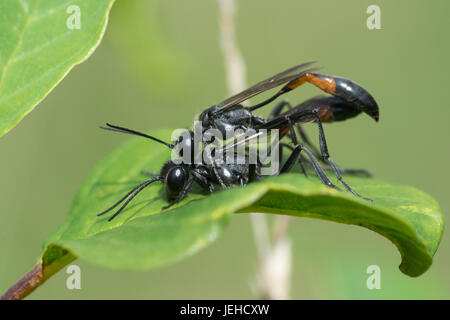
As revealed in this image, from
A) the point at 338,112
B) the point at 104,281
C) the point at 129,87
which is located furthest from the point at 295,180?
the point at 129,87

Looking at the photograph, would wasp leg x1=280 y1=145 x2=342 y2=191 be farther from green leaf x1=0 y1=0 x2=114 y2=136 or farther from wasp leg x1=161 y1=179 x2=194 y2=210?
green leaf x1=0 y1=0 x2=114 y2=136

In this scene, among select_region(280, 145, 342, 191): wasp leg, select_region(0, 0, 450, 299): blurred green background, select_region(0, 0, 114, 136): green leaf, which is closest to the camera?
select_region(0, 0, 114, 136): green leaf

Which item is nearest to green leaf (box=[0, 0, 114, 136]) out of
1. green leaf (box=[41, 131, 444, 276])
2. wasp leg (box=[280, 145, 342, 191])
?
green leaf (box=[41, 131, 444, 276])

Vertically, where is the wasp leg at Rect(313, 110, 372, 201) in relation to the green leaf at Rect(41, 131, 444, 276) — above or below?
above

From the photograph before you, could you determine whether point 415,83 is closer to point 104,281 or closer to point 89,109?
point 89,109

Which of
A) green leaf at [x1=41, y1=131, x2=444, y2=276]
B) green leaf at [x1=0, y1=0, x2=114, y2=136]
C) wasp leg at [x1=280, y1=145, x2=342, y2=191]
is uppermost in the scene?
green leaf at [x1=0, y1=0, x2=114, y2=136]
